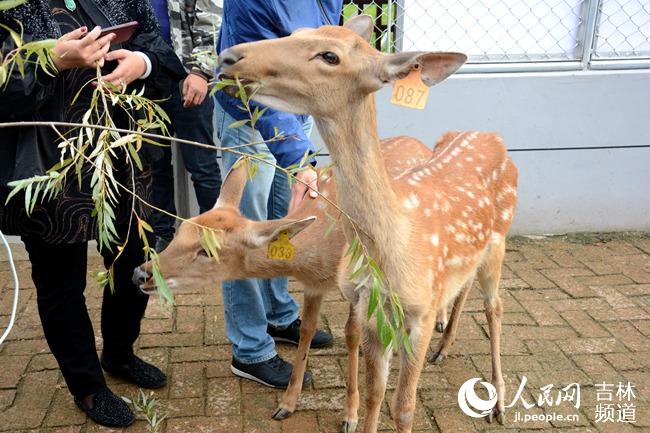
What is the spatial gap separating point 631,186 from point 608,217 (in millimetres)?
322

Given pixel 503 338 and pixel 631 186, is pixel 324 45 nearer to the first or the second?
pixel 503 338

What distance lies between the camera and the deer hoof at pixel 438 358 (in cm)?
401

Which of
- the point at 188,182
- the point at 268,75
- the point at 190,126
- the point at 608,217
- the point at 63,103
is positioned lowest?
the point at 608,217

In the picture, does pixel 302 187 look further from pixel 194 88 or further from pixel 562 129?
pixel 562 129

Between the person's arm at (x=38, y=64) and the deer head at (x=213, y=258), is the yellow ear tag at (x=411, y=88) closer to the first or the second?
the deer head at (x=213, y=258)

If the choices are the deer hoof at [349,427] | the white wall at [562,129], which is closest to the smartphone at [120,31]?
the deer hoof at [349,427]

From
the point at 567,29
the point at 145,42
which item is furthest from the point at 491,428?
the point at 567,29

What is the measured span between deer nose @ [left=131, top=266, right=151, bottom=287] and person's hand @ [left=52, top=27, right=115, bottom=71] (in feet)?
3.37

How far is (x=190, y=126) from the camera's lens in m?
4.77

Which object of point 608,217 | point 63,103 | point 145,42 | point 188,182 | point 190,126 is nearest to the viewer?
point 63,103

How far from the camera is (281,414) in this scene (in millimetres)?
3520

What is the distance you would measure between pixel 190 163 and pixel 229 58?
268 centimetres

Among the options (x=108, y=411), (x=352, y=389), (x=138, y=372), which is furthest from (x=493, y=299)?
(x=108, y=411)

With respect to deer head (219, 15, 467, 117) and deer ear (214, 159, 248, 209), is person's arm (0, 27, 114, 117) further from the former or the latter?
deer ear (214, 159, 248, 209)
